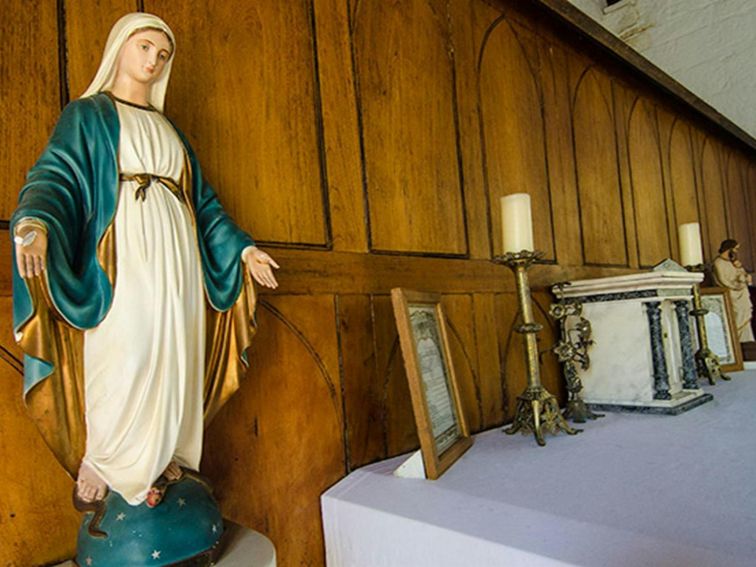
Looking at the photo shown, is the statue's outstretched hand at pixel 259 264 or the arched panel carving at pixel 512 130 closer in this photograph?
the statue's outstretched hand at pixel 259 264

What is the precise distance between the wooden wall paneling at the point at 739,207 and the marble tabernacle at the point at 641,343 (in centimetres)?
313

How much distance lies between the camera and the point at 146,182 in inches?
40.4

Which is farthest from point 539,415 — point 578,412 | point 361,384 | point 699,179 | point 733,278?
point 699,179

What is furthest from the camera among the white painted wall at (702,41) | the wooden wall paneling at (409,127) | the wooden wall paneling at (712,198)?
the white painted wall at (702,41)

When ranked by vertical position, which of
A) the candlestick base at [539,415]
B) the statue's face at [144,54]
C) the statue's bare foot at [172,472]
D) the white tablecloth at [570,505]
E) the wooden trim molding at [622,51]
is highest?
the wooden trim molding at [622,51]

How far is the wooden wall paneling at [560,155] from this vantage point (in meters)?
2.77

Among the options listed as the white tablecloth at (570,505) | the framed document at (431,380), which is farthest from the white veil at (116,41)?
the white tablecloth at (570,505)

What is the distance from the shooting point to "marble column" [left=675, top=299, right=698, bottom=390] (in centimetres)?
225

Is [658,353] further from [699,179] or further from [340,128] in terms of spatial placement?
[699,179]

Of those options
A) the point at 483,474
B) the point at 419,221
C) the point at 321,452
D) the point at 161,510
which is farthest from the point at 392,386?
the point at 161,510

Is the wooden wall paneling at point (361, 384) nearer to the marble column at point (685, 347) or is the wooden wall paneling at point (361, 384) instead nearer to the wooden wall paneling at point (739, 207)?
the marble column at point (685, 347)

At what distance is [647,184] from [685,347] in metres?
1.67

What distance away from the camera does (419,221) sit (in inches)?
80.2

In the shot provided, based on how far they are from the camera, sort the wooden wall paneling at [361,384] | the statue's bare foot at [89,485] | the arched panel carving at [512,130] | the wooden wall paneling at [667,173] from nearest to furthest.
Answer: the statue's bare foot at [89,485], the wooden wall paneling at [361,384], the arched panel carving at [512,130], the wooden wall paneling at [667,173]
